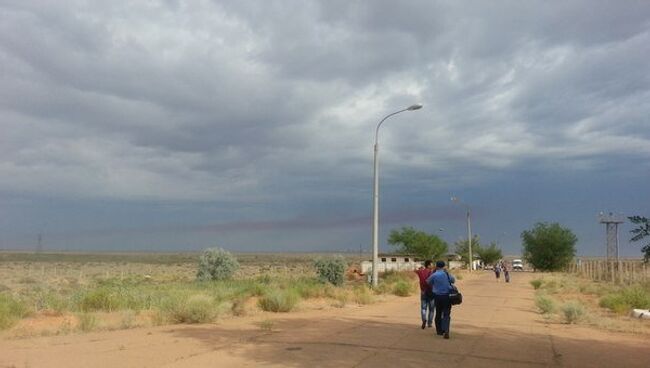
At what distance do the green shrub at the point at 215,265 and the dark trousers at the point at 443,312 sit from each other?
31762 mm

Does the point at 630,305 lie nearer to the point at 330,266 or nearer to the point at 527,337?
the point at 527,337

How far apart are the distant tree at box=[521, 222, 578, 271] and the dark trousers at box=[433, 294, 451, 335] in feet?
283

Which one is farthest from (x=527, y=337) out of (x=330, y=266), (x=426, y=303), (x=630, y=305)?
(x=330, y=266)

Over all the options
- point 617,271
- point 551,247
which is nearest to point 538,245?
point 551,247

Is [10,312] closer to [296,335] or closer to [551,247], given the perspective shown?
[296,335]

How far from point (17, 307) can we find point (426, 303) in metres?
12.3

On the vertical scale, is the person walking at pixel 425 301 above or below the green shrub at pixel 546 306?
above

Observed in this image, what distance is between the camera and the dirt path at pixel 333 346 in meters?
10.8

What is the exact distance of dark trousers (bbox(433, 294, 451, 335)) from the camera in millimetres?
14055

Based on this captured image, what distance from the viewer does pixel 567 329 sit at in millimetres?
16984

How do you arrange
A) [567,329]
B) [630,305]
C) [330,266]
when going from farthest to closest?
1. [330,266]
2. [630,305]
3. [567,329]

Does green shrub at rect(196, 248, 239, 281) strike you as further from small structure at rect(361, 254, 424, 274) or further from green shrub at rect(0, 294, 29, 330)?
small structure at rect(361, 254, 424, 274)

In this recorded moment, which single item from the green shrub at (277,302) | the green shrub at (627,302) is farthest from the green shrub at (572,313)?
the green shrub at (277,302)

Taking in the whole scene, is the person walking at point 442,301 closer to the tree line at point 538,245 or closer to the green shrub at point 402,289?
the green shrub at point 402,289
